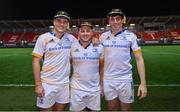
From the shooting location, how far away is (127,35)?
5.02m

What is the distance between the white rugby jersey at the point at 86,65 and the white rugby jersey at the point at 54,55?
109mm

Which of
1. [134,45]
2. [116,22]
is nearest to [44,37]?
[116,22]

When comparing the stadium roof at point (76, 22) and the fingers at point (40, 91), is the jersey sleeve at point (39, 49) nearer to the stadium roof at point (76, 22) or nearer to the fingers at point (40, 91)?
the fingers at point (40, 91)

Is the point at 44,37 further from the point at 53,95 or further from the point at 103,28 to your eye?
the point at 103,28

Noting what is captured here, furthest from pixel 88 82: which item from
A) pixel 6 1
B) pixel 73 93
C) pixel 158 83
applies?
pixel 6 1

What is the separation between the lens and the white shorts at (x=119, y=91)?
197 inches

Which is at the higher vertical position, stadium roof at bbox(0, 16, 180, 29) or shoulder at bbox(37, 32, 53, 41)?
stadium roof at bbox(0, 16, 180, 29)

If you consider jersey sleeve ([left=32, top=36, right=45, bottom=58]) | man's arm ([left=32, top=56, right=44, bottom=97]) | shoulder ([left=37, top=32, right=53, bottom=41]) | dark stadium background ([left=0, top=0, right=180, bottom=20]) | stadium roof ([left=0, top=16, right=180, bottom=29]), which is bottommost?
man's arm ([left=32, top=56, right=44, bottom=97])

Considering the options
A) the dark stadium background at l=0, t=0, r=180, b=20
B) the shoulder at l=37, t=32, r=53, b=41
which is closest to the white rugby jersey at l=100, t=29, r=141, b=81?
the shoulder at l=37, t=32, r=53, b=41

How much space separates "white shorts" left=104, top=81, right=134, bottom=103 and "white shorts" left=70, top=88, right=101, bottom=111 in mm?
164

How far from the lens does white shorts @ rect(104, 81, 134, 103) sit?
16.4 ft

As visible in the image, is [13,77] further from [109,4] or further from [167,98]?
[109,4]

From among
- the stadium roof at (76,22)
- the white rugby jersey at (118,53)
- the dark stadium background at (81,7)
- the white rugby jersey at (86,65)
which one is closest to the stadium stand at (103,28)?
the stadium roof at (76,22)

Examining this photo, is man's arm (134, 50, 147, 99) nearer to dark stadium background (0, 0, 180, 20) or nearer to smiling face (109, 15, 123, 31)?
smiling face (109, 15, 123, 31)
